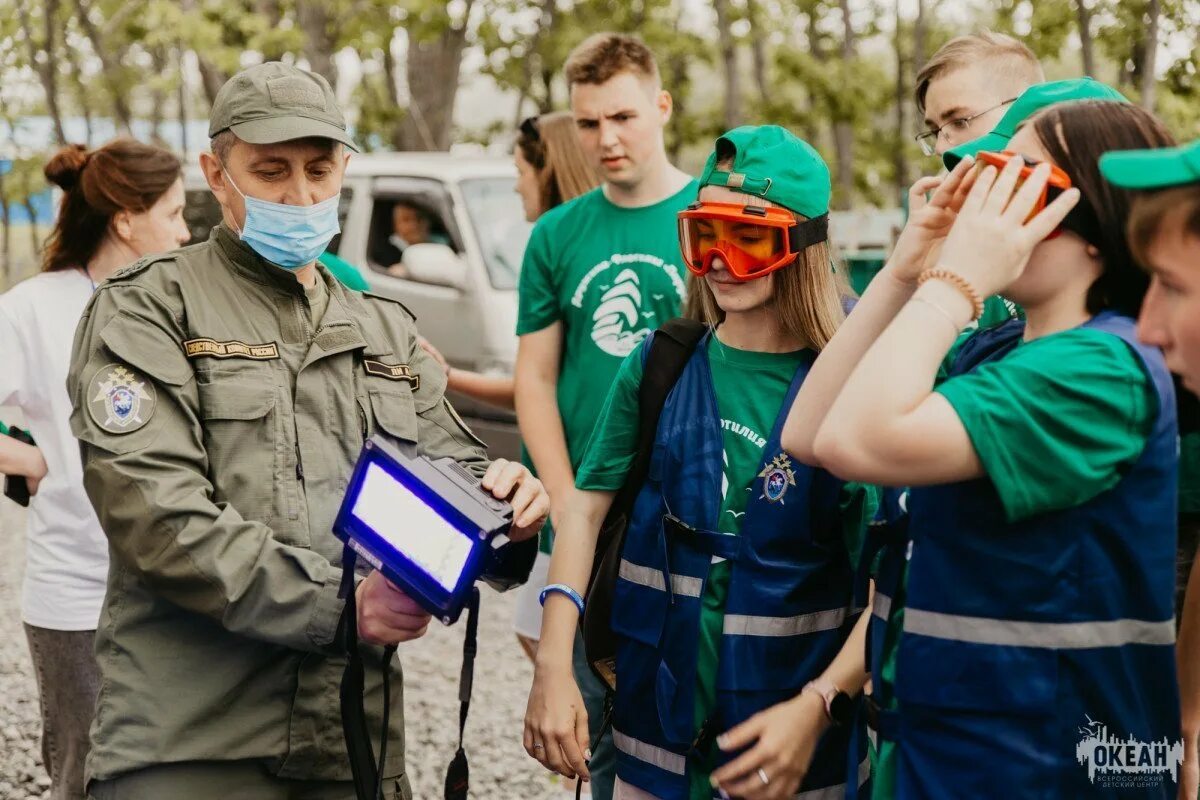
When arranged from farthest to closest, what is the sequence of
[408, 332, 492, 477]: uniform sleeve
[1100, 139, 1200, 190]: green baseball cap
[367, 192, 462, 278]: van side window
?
[367, 192, 462, 278]: van side window, [408, 332, 492, 477]: uniform sleeve, [1100, 139, 1200, 190]: green baseball cap

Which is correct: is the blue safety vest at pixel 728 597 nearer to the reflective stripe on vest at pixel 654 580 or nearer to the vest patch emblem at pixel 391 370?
the reflective stripe on vest at pixel 654 580

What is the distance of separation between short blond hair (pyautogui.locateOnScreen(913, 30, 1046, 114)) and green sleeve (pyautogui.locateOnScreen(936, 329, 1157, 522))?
2009mm

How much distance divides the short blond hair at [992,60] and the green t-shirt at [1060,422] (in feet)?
6.56

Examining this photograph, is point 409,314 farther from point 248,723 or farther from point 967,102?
point 967,102

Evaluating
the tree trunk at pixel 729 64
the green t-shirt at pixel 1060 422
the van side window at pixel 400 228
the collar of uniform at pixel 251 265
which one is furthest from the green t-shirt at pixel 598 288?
the tree trunk at pixel 729 64

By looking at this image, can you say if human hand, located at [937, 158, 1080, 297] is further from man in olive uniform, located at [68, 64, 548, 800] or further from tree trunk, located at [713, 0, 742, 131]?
tree trunk, located at [713, 0, 742, 131]

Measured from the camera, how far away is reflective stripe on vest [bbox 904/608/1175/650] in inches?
77.1

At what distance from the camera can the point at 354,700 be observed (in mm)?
2576

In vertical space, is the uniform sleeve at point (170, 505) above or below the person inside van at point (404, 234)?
below

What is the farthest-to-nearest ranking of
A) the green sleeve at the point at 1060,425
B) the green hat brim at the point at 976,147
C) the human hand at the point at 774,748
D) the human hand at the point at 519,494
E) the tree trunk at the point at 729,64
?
1. the tree trunk at the point at 729,64
2. the human hand at the point at 519,494
3. the human hand at the point at 774,748
4. the green hat brim at the point at 976,147
5. the green sleeve at the point at 1060,425

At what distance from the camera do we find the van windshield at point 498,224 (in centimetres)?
887

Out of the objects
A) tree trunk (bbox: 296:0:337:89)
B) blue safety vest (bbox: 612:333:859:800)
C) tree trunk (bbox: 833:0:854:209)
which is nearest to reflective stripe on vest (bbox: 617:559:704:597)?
blue safety vest (bbox: 612:333:859:800)

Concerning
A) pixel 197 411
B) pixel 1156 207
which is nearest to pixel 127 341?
pixel 197 411

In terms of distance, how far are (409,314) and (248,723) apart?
0.99 m
